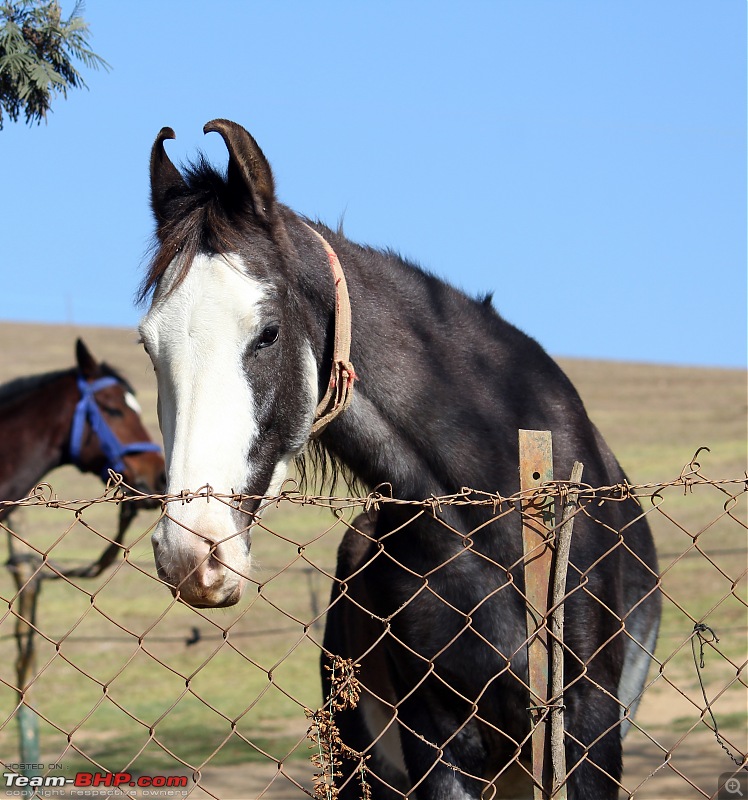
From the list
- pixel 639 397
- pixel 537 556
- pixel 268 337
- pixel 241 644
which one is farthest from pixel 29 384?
pixel 639 397

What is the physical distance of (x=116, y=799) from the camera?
21.6 feet

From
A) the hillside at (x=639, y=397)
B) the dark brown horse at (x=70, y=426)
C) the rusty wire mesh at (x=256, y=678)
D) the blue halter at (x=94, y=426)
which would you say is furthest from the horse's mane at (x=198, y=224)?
the hillside at (x=639, y=397)

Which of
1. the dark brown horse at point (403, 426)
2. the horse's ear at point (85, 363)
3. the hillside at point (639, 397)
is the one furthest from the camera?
the hillside at point (639, 397)

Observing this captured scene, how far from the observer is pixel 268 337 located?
8.08 ft

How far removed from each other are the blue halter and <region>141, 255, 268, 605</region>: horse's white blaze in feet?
14.1

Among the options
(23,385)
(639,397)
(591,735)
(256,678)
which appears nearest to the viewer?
(591,735)

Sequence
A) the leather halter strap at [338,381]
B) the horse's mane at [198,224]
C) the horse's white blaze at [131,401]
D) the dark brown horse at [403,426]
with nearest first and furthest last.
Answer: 1. the dark brown horse at [403,426]
2. the horse's mane at [198,224]
3. the leather halter strap at [338,381]
4. the horse's white blaze at [131,401]

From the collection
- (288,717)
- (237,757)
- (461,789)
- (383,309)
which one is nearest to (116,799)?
(237,757)

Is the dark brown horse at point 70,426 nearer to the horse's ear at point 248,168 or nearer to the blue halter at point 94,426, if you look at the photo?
the blue halter at point 94,426

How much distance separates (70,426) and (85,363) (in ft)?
1.44

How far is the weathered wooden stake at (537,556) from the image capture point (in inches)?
84.2

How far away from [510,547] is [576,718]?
1.59ft

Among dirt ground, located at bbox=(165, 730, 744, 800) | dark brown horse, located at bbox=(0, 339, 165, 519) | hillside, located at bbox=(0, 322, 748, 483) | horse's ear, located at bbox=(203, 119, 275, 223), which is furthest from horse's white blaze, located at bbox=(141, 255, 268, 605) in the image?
hillside, located at bbox=(0, 322, 748, 483)

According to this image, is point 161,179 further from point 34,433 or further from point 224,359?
point 34,433
